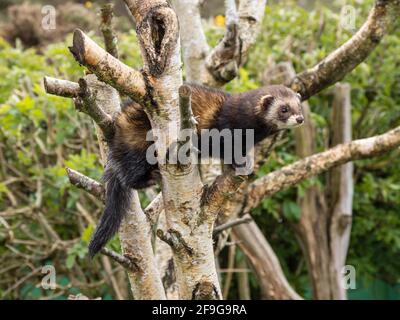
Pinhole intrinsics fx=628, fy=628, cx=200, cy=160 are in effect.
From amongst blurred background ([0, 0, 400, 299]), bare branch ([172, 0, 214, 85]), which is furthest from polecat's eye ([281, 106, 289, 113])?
blurred background ([0, 0, 400, 299])

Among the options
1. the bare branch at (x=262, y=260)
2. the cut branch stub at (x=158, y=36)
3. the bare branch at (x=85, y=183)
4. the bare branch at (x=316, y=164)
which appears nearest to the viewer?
the cut branch stub at (x=158, y=36)

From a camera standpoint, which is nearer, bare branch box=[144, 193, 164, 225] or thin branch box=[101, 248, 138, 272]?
thin branch box=[101, 248, 138, 272]

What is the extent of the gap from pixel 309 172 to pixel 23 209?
2058mm

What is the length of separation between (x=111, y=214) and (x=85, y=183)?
0.17m

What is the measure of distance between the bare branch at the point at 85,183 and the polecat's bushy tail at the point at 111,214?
51mm

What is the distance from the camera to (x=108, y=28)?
2.46 metres

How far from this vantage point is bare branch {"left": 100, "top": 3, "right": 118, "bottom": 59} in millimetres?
2340

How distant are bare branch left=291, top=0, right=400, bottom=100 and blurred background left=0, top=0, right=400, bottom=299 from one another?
2.47ft

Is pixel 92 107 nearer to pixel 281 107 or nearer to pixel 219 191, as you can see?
pixel 219 191

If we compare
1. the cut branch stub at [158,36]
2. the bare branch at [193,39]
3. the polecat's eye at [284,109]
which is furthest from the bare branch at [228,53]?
the cut branch stub at [158,36]

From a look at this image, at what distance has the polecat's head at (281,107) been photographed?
3.39m

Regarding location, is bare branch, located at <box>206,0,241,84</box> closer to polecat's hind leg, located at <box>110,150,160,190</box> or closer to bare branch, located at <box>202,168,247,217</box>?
polecat's hind leg, located at <box>110,150,160,190</box>

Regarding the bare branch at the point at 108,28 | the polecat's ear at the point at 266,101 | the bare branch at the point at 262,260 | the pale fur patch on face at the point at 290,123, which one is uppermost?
the bare branch at the point at 108,28

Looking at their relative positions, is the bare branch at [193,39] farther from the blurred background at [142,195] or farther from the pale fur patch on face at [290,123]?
the blurred background at [142,195]
